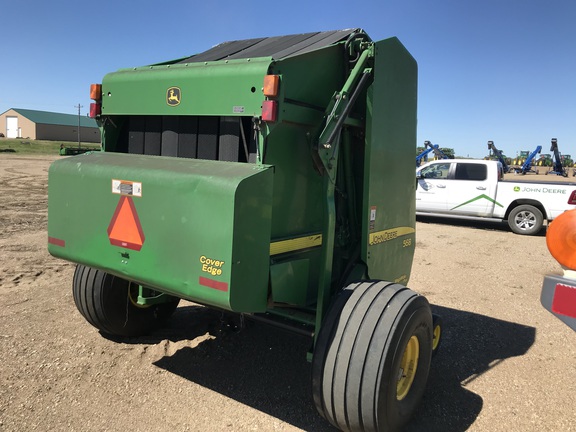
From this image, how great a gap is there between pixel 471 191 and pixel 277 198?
11.1 m

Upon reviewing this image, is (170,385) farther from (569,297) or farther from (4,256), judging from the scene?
(4,256)

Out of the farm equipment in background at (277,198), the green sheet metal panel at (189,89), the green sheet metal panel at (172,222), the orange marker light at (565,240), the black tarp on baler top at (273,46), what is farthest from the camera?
the black tarp on baler top at (273,46)

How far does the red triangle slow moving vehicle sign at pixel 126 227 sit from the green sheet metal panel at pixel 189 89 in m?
0.72

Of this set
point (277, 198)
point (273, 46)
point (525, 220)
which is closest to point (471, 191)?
point (525, 220)

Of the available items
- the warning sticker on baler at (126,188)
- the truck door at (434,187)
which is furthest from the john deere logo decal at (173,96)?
the truck door at (434,187)

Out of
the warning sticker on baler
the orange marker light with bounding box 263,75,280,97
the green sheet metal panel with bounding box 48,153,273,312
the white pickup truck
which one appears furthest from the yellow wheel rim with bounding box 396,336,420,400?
the white pickup truck

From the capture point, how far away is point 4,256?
698 centimetres

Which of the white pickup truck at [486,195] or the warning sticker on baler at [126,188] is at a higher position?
the warning sticker on baler at [126,188]

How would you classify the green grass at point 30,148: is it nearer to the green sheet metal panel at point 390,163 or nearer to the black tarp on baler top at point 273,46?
the black tarp on baler top at point 273,46

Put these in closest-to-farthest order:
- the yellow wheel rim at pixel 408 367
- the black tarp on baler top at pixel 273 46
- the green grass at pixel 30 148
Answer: the yellow wheel rim at pixel 408 367, the black tarp on baler top at pixel 273 46, the green grass at pixel 30 148

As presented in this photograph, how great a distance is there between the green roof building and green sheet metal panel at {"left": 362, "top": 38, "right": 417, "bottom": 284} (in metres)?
74.0

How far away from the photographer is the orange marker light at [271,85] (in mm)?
2697

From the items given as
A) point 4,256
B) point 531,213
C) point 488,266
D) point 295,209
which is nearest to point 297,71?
point 295,209

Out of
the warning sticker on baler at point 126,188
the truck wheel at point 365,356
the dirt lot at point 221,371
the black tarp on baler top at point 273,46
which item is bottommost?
the dirt lot at point 221,371
